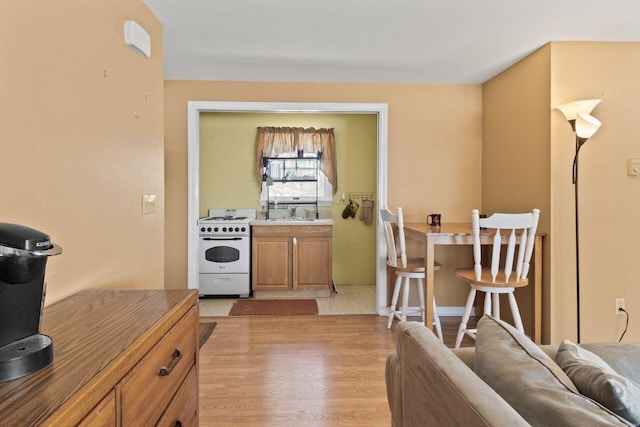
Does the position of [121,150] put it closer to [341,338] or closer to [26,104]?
[26,104]

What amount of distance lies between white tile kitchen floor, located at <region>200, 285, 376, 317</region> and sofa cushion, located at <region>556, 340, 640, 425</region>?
2900mm

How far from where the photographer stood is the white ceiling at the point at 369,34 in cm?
219

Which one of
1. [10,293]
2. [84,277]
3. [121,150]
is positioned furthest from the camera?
[121,150]

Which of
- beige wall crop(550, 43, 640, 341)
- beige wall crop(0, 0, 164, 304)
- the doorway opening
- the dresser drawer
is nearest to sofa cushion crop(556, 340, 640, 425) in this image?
the dresser drawer

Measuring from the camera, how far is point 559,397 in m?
0.73

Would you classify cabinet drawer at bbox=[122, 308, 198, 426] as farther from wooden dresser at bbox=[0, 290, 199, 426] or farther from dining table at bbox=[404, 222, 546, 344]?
dining table at bbox=[404, 222, 546, 344]

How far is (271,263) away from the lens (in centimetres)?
427

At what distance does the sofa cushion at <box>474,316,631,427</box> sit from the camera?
667 mm

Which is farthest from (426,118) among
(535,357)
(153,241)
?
(535,357)

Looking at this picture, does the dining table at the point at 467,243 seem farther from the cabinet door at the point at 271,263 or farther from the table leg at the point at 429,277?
the cabinet door at the point at 271,263

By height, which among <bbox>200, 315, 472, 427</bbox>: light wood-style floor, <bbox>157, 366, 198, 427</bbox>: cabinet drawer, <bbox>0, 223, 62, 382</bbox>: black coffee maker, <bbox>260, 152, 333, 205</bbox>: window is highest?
<bbox>260, 152, 333, 205</bbox>: window

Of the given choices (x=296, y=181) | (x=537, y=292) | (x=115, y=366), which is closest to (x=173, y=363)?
(x=115, y=366)

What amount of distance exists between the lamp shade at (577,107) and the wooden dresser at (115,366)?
2.66m

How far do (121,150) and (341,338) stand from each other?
2142 millimetres
